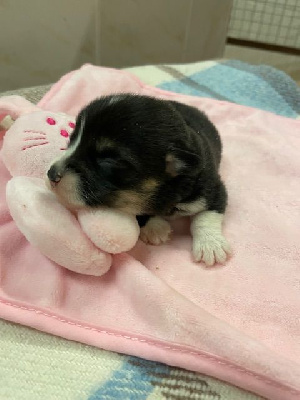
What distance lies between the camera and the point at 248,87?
251cm

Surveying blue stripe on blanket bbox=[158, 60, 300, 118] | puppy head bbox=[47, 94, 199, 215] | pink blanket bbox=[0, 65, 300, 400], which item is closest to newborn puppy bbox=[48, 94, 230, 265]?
puppy head bbox=[47, 94, 199, 215]

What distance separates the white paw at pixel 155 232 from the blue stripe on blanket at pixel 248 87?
1.12 metres

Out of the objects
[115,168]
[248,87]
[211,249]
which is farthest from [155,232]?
[248,87]

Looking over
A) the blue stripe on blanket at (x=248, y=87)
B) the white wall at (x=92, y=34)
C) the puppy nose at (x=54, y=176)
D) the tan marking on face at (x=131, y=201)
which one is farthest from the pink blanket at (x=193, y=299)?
the white wall at (x=92, y=34)

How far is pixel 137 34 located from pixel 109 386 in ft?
8.27

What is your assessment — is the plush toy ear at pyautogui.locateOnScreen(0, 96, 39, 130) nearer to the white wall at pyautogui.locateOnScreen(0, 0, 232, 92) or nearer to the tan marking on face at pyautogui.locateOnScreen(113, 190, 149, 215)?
the tan marking on face at pyautogui.locateOnScreen(113, 190, 149, 215)

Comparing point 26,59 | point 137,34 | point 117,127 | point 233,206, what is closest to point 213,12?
point 137,34

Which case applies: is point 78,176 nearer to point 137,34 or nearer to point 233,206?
point 233,206

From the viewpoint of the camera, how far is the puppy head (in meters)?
1.27

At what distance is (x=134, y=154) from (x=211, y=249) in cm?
39

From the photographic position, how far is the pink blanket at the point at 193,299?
44.6 inches

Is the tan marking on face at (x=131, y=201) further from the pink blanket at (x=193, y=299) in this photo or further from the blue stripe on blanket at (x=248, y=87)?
the blue stripe on blanket at (x=248, y=87)

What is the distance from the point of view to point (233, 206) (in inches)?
67.4

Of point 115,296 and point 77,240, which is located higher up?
point 77,240
